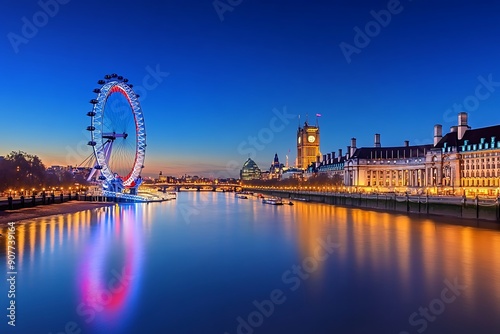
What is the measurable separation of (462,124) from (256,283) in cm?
7315

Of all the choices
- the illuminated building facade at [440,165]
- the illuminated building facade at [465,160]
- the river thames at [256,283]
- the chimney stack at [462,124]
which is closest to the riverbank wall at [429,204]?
the illuminated building facade at [440,165]

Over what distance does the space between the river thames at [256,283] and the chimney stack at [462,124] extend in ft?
171

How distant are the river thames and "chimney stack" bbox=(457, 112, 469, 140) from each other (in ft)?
171

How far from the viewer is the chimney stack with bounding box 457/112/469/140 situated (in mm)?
77125

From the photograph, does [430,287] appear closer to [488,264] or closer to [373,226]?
[488,264]

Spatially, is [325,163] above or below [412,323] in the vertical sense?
above

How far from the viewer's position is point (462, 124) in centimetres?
7762

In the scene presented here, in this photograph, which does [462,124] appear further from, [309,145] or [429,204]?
[309,145]

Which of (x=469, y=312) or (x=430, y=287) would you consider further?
(x=430, y=287)

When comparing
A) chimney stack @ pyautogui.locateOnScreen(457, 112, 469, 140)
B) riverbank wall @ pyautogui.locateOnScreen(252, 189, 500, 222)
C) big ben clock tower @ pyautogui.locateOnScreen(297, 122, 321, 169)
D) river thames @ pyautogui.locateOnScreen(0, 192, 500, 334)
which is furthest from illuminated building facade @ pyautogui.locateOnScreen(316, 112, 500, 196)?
big ben clock tower @ pyautogui.locateOnScreen(297, 122, 321, 169)

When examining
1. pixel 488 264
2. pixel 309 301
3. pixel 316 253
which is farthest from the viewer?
pixel 316 253

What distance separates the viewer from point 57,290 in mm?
15375

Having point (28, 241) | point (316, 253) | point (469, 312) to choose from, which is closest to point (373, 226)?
point (316, 253)

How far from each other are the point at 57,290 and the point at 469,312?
Result: 13.8 meters
